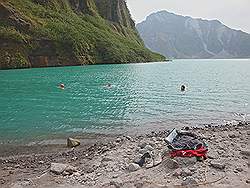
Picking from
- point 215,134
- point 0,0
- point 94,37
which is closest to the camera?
point 215,134

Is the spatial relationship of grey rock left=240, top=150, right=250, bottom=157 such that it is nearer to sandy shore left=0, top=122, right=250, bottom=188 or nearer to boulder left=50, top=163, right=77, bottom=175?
sandy shore left=0, top=122, right=250, bottom=188

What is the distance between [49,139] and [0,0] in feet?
386

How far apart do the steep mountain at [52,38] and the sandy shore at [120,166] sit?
100187 millimetres

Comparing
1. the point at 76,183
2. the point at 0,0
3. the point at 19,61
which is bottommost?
the point at 19,61

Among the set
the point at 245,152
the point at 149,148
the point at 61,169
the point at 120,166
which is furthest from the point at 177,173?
the point at 61,169

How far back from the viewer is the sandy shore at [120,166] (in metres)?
14.8

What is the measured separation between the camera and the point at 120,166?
17.2m

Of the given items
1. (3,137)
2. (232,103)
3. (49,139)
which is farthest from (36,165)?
(232,103)

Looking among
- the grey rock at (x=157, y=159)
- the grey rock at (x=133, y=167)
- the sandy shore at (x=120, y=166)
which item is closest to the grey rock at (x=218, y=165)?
the sandy shore at (x=120, y=166)

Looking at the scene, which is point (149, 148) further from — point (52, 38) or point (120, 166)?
point (52, 38)

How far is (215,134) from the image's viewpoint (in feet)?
84.1

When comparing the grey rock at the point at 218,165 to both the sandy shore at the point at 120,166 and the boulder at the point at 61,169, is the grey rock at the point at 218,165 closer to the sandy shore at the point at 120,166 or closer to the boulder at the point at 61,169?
the sandy shore at the point at 120,166

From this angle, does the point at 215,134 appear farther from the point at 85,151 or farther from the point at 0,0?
the point at 0,0

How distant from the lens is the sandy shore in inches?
581
